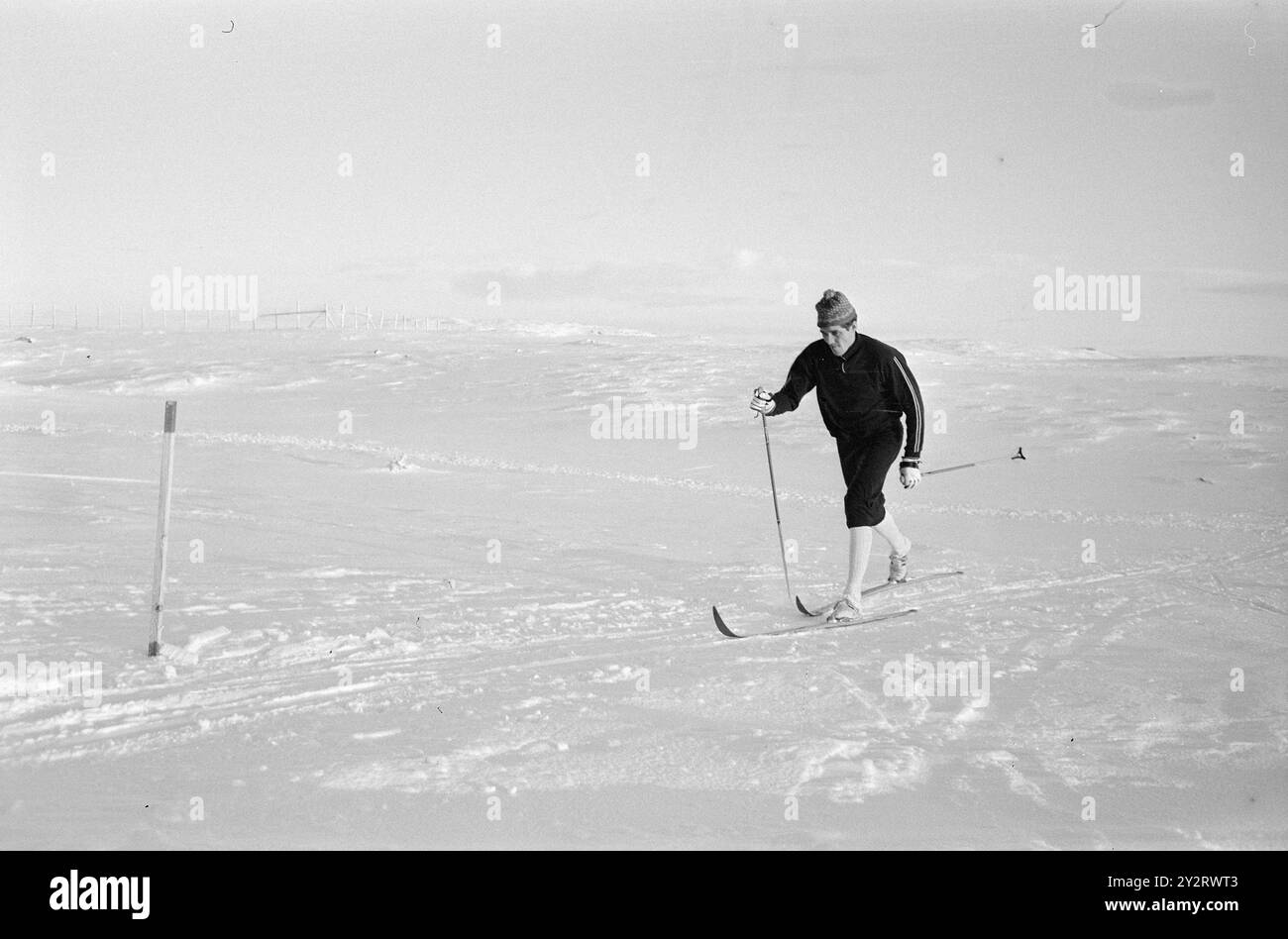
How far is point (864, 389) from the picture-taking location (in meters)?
6.80

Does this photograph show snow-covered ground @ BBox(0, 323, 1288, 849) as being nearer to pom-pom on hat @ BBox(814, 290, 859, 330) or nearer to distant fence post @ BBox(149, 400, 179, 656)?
distant fence post @ BBox(149, 400, 179, 656)

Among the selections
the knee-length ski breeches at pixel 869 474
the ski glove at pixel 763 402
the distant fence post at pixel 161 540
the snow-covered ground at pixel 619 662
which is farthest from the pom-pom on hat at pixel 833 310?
the distant fence post at pixel 161 540

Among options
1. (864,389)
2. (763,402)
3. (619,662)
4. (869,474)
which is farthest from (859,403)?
(619,662)

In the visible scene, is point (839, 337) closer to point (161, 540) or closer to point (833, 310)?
point (833, 310)

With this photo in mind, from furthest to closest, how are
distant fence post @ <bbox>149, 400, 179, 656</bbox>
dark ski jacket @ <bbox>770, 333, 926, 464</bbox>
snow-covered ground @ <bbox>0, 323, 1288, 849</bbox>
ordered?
dark ski jacket @ <bbox>770, 333, 926, 464</bbox> → distant fence post @ <bbox>149, 400, 179, 656</bbox> → snow-covered ground @ <bbox>0, 323, 1288, 849</bbox>

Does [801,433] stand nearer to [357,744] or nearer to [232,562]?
[232,562]

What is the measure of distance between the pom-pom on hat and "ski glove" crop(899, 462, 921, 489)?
95 centimetres

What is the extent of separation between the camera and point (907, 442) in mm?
6887

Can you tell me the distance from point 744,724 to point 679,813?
0.98 metres

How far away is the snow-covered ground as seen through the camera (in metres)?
3.50

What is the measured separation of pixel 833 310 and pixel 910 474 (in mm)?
1106

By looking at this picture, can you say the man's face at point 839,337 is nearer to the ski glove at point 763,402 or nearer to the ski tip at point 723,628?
the ski glove at point 763,402

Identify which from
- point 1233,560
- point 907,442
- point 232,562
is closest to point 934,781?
point 907,442

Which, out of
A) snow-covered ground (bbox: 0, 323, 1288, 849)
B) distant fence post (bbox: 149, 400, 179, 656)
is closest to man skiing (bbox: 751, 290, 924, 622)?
snow-covered ground (bbox: 0, 323, 1288, 849)
